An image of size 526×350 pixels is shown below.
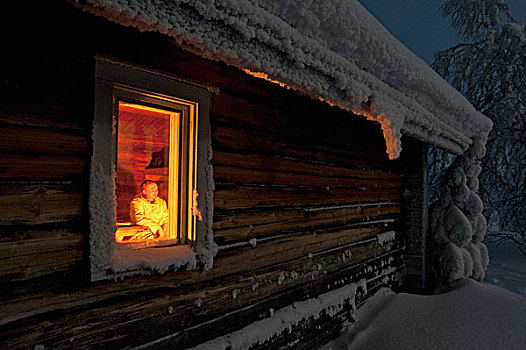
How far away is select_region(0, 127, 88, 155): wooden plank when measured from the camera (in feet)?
4.68

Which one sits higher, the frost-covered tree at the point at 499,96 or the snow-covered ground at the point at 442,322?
the frost-covered tree at the point at 499,96

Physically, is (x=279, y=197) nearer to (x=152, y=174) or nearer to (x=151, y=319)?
(x=152, y=174)

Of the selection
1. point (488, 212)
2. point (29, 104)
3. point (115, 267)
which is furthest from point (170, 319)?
point (488, 212)

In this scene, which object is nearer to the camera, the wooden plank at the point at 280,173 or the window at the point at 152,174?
the window at the point at 152,174

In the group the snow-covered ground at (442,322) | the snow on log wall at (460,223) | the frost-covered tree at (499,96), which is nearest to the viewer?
the snow-covered ground at (442,322)

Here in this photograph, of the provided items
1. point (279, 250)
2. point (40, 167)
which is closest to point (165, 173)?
point (40, 167)

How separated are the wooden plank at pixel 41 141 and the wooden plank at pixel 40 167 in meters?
0.03

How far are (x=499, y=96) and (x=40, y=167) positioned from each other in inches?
443

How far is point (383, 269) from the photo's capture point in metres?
4.86

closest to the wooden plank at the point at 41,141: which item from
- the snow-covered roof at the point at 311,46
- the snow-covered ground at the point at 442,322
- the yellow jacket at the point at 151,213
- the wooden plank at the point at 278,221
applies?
the snow-covered roof at the point at 311,46

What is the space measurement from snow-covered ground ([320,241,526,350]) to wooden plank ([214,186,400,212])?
4.76 ft

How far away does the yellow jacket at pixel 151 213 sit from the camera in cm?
219

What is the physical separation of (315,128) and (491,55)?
30.4ft

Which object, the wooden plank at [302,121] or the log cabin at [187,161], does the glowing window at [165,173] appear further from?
the wooden plank at [302,121]
